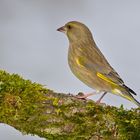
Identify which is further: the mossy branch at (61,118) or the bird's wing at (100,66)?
the bird's wing at (100,66)

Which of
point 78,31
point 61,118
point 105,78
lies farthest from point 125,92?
point 61,118

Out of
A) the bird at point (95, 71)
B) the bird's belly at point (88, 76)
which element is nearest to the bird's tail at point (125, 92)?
the bird at point (95, 71)

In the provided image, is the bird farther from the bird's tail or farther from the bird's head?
the bird's head

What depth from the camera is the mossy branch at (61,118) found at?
8.61ft

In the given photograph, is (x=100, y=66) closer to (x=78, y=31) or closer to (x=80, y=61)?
(x=80, y=61)

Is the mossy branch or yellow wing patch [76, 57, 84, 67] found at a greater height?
yellow wing patch [76, 57, 84, 67]

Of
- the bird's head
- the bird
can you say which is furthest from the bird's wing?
the bird's head

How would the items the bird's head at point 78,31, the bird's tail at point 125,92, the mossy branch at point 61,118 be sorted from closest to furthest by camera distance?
the mossy branch at point 61,118 < the bird's tail at point 125,92 < the bird's head at point 78,31

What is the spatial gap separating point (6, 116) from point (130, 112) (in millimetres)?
751

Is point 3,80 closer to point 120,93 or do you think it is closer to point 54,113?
point 54,113

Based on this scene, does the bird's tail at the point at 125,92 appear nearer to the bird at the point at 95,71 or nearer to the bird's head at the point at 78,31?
the bird at the point at 95,71

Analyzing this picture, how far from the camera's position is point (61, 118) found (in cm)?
266

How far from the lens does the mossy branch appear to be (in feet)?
8.61

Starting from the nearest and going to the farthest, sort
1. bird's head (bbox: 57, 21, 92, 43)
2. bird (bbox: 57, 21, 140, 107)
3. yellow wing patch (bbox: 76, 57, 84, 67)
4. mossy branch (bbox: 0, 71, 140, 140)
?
mossy branch (bbox: 0, 71, 140, 140) → bird (bbox: 57, 21, 140, 107) → yellow wing patch (bbox: 76, 57, 84, 67) → bird's head (bbox: 57, 21, 92, 43)
